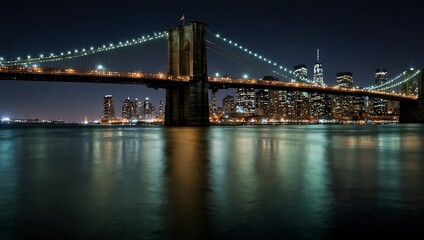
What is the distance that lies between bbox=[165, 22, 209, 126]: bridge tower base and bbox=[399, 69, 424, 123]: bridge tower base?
229 feet

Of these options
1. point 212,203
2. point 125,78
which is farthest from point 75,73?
point 212,203

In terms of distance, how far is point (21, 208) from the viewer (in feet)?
21.5

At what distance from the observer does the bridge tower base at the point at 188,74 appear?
216 feet

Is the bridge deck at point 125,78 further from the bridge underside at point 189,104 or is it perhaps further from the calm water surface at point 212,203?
the calm water surface at point 212,203

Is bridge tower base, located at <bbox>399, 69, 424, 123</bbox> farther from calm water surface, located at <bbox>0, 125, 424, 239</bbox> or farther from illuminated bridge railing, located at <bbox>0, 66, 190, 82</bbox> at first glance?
calm water surface, located at <bbox>0, 125, 424, 239</bbox>

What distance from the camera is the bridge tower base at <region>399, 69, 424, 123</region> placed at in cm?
11150

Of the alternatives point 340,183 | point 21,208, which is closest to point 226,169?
point 340,183

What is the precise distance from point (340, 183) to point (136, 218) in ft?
17.5

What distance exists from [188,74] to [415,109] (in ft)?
250

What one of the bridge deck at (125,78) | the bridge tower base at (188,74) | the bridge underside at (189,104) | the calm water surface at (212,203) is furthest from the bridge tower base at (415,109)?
the calm water surface at (212,203)

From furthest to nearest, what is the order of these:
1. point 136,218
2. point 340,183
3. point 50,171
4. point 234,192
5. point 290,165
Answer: point 290,165 → point 50,171 → point 340,183 → point 234,192 → point 136,218

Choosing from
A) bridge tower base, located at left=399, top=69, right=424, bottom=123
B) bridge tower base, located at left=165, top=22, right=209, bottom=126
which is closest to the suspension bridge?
bridge tower base, located at left=165, top=22, right=209, bottom=126

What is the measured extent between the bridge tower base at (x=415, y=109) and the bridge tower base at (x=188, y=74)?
69.9 m

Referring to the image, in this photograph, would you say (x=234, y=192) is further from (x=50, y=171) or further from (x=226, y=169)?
(x=50, y=171)
